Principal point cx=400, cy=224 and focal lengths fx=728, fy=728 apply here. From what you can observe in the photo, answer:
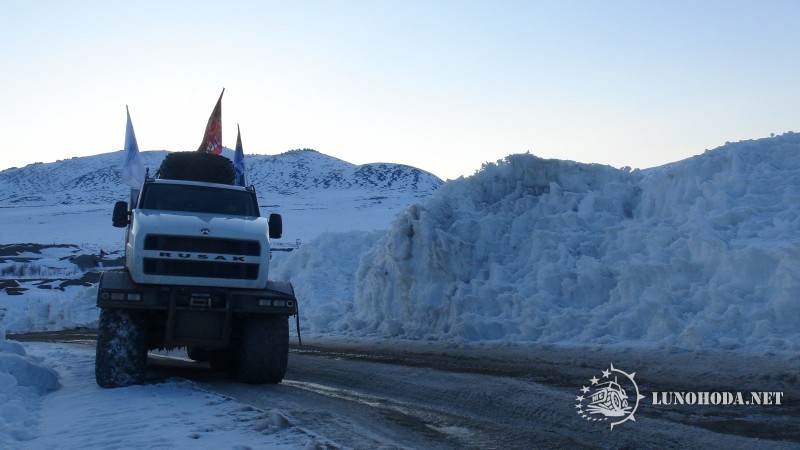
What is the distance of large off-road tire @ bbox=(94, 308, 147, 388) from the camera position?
29.6 ft

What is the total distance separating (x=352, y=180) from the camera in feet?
598

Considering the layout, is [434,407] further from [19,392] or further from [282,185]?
[282,185]

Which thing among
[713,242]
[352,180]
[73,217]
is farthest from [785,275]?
[352,180]

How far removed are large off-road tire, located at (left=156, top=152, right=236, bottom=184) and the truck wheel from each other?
130 inches

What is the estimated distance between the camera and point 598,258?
1432 cm

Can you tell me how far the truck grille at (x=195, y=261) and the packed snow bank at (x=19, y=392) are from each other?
1.95 meters

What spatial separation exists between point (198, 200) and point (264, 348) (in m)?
2.45

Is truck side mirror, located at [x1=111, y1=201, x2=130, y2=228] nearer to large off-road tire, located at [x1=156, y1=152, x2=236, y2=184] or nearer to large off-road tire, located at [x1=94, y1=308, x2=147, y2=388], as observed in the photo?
large off-road tire, located at [x1=156, y1=152, x2=236, y2=184]

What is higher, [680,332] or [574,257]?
[574,257]

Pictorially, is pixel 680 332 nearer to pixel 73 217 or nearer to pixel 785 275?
pixel 785 275

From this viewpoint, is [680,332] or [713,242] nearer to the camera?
[680,332]

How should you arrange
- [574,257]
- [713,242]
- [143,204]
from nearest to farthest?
[143,204], [713,242], [574,257]

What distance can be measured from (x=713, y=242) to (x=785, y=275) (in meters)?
1.62

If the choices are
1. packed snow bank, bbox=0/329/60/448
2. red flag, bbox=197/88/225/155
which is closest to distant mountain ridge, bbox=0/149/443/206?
red flag, bbox=197/88/225/155
